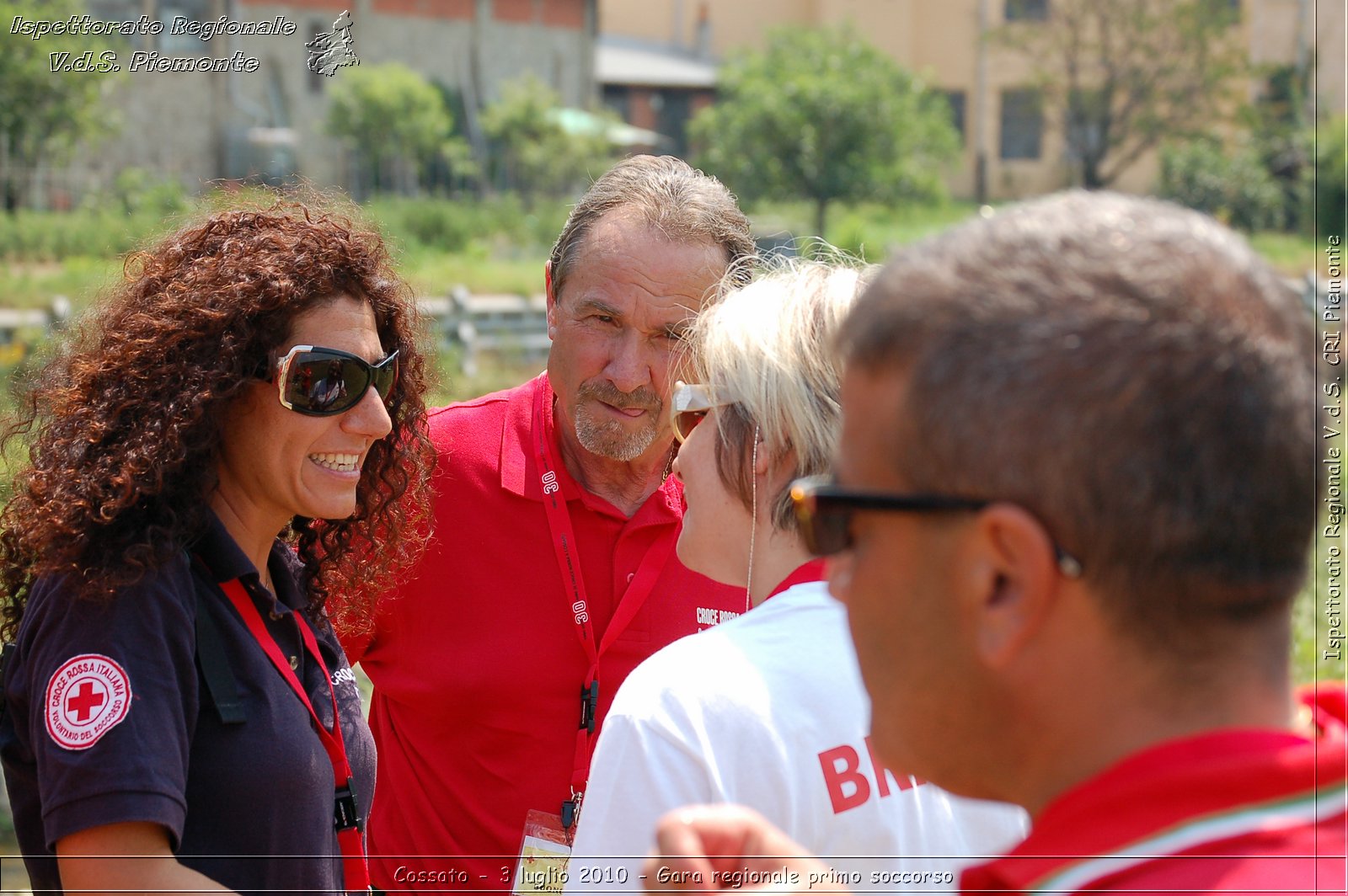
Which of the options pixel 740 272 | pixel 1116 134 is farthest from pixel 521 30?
pixel 740 272

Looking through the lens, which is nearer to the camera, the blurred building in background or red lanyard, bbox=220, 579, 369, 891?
red lanyard, bbox=220, 579, 369, 891

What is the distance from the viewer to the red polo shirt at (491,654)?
2980 millimetres

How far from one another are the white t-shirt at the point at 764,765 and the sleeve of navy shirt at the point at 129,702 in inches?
30.3

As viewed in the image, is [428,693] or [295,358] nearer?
[295,358]

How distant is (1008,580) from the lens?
3.51ft

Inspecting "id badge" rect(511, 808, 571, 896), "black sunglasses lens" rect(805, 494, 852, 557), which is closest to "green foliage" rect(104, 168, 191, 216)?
"id badge" rect(511, 808, 571, 896)

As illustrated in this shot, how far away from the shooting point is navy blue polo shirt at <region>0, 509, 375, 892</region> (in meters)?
2.05

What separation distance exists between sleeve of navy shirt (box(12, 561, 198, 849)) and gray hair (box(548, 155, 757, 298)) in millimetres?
1520

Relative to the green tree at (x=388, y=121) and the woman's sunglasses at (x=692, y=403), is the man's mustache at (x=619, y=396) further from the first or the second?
the green tree at (x=388, y=121)

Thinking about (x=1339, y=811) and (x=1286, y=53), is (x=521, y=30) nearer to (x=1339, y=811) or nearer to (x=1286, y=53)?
(x=1286, y=53)

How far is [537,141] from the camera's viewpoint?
3831 centimetres

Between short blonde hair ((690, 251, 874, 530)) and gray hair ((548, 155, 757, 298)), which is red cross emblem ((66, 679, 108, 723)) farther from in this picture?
gray hair ((548, 155, 757, 298))

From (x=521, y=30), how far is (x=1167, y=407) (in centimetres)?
4716

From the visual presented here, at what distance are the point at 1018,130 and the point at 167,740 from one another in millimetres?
46952
